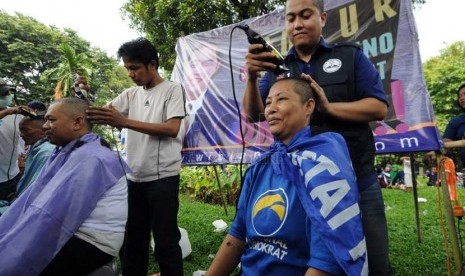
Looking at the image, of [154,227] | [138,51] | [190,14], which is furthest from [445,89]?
[154,227]

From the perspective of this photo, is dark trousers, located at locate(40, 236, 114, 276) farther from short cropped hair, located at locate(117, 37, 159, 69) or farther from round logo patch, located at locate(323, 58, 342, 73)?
round logo patch, located at locate(323, 58, 342, 73)

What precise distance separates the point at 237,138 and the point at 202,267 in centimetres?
131

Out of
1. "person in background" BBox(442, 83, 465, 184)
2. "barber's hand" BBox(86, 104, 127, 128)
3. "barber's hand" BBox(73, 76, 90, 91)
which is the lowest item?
"person in background" BBox(442, 83, 465, 184)

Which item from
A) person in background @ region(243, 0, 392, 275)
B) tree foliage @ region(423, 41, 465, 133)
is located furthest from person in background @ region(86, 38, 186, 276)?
tree foliage @ region(423, 41, 465, 133)

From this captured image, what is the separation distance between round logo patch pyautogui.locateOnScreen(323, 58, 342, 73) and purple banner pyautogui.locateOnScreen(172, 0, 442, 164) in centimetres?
49

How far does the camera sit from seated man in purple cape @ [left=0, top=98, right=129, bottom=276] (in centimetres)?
163

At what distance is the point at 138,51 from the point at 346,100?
138 centimetres

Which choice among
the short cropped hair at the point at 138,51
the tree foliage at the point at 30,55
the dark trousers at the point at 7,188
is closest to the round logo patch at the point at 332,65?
the short cropped hair at the point at 138,51

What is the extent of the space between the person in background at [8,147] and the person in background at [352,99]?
264 centimetres

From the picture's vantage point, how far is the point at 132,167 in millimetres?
2377

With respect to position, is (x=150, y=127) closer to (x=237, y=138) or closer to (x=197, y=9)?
(x=237, y=138)

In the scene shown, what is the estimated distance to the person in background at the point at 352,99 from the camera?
4.99ft

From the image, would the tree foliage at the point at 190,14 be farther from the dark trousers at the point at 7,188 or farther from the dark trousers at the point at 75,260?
the dark trousers at the point at 75,260

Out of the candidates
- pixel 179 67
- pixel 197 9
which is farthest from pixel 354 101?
pixel 197 9
